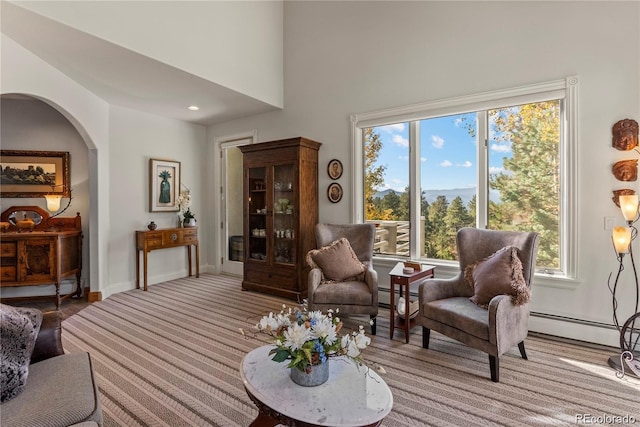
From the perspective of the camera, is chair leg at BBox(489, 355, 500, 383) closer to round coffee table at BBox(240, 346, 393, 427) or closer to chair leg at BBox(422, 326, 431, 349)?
chair leg at BBox(422, 326, 431, 349)

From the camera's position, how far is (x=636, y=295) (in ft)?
9.14

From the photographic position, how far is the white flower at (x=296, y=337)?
146 cm

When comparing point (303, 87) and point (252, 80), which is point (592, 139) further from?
point (252, 80)

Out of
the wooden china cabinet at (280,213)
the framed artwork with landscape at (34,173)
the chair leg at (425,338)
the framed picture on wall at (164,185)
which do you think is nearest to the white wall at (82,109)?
the framed artwork with landscape at (34,173)

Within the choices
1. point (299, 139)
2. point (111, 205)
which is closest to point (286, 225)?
point (299, 139)

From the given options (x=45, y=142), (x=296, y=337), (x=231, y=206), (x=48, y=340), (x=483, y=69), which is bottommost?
(x=48, y=340)

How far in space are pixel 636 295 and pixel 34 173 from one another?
682 cm

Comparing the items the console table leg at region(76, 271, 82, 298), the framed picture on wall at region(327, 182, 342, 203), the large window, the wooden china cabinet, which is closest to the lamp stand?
the large window

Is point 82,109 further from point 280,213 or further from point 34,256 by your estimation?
point 280,213

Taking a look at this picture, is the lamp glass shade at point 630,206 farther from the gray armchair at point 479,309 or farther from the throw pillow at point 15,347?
the throw pillow at point 15,347

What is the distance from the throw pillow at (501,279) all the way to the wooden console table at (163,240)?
428 cm

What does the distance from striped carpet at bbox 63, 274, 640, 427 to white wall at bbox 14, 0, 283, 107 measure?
2739 mm

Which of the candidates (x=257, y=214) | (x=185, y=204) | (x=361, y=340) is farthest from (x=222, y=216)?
(x=361, y=340)

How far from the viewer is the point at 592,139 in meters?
2.96
